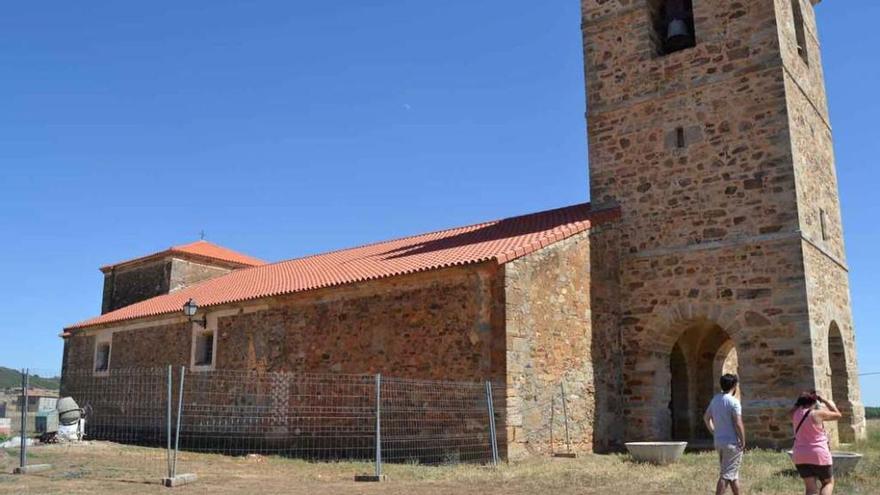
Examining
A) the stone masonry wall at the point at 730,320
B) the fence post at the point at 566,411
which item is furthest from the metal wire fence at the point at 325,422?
the stone masonry wall at the point at 730,320

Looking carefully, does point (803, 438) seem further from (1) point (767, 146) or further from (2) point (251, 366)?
(2) point (251, 366)

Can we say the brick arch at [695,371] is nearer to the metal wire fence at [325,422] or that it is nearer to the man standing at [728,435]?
the metal wire fence at [325,422]

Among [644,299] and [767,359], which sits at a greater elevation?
[644,299]

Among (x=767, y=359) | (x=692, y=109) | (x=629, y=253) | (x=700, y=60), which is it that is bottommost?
(x=767, y=359)

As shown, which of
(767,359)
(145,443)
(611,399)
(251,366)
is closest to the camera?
(767,359)

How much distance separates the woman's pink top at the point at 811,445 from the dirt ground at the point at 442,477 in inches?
77.2

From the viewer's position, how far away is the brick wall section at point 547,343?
1159 cm

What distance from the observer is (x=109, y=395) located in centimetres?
2016

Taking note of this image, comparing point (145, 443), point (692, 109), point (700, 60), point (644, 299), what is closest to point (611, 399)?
point (644, 299)

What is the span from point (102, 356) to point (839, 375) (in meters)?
18.9

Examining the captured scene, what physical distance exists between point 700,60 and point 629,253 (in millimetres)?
4129

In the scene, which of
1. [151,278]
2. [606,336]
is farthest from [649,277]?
[151,278]

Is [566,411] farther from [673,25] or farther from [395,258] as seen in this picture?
[673,25]

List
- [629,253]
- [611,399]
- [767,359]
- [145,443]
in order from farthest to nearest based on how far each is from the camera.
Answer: [145,443] → [629,253] → [611,399] → [767,359]
